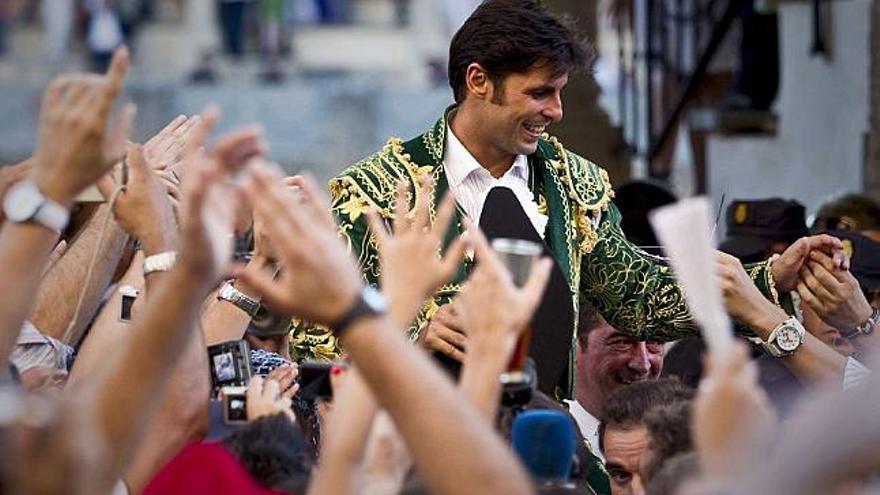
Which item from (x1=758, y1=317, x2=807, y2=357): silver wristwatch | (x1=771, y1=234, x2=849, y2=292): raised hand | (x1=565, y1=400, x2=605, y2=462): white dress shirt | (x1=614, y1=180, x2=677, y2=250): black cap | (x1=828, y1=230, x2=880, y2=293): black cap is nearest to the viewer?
(x1=758, y1=317, x2=807, y2=357): silver wristwatch

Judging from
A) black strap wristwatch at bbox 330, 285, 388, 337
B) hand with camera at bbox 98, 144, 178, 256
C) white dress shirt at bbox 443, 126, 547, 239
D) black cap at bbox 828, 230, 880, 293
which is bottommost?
black cap at bbox 828, 230, 880, 293

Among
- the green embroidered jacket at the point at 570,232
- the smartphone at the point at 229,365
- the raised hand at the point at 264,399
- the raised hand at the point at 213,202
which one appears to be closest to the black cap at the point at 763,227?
the green embroidered jacket at the point at 570,232

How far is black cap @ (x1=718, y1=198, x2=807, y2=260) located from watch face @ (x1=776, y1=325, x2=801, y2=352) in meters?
1.81

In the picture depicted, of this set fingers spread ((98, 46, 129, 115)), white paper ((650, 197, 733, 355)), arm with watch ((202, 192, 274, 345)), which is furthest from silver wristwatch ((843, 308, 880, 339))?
fingers spread ((98, 46, 129, 115))

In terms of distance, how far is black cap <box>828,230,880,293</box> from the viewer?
6980 millimetres

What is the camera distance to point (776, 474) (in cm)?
360

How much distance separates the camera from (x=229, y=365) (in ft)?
17.6

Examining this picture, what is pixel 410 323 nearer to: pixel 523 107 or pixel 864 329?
pixel 523 107

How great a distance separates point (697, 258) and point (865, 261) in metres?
3.33

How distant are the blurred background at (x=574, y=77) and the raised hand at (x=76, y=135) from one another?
8.26 feet

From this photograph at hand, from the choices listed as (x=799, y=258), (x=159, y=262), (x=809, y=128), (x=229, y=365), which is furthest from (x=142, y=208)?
(x=809, y=128)

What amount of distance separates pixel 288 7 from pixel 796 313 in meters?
24.2

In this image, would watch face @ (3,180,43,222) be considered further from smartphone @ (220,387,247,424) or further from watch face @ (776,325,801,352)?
watch face @ (776,325,801,352)

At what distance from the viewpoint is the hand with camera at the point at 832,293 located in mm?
5926
